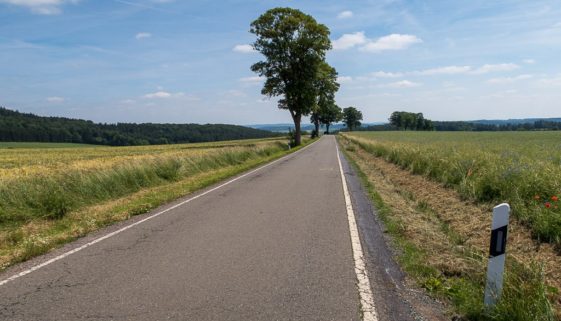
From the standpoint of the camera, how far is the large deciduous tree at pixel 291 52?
4216cm

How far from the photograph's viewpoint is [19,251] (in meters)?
6.19

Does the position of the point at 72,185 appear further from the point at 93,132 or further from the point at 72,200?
the point at 93,132

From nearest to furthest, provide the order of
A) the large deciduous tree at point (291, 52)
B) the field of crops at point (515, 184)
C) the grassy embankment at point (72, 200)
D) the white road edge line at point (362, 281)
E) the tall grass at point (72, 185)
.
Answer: the white road edge line at point (362, 281) → the field of crops at point (515, 184) → the grassy embankment at point (72, 200) → the tall grass at point (72, 185) → the large deciduous tree at point (291, 52)

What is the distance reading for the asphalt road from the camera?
4.02 metres

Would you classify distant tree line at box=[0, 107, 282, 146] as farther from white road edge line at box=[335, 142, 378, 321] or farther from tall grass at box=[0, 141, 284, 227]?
white road edge line at box=[335, 142, 378, 321]

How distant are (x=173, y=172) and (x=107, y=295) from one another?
1244cm

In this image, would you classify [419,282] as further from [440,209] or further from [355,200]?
[355,200]

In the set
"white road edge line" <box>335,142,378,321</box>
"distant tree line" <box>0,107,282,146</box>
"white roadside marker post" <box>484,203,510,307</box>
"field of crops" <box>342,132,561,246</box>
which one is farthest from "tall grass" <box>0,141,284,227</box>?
"distant tree line" <box>0,107,282,146</box>

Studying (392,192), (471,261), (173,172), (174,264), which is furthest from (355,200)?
(173,172)

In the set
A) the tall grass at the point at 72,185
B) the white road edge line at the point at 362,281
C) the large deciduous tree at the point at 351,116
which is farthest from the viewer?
the large deciduous tree at the point at 351,116

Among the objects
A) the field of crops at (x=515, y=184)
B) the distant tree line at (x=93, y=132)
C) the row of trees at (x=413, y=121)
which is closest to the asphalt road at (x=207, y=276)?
the field of crops at (x=515, y=184)

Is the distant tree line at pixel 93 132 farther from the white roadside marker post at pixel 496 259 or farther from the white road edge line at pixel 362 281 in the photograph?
the white roadside marker post at pixel 496 259

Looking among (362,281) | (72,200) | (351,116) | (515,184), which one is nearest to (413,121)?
(351,116)

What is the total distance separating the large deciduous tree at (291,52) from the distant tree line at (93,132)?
207ft
